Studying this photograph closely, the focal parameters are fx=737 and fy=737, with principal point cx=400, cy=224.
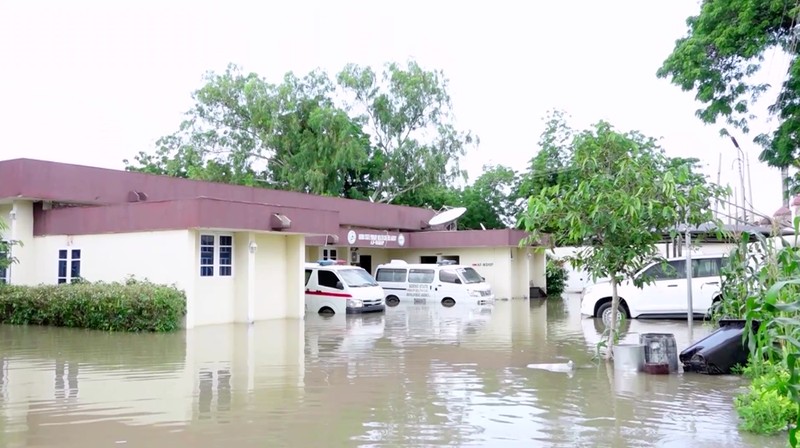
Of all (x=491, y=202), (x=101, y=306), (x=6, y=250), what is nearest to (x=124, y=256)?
(x=101, y=306)

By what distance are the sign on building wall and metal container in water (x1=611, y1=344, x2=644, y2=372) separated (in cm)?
1773

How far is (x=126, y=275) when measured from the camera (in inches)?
685

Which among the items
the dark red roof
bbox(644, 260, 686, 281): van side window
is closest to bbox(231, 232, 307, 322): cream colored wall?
the dark red roof

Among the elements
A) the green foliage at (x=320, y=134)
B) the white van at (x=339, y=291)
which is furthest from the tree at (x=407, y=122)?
the white van at (x=339, y=291)

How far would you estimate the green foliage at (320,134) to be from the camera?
1533 inches

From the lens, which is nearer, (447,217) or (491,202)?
(447,217)

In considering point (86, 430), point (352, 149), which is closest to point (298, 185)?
point (352, 149)

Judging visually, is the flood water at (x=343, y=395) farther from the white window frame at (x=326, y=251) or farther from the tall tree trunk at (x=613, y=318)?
the white window frame at (x=326, y=251)

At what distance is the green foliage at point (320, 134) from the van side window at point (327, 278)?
15932mm

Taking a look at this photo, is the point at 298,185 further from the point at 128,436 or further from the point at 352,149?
the point at 128,436

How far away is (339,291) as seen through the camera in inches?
856

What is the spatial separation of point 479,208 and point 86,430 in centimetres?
3493

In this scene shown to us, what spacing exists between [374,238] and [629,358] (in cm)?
1910

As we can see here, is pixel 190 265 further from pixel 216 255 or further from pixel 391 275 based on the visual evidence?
pixel 391 275
